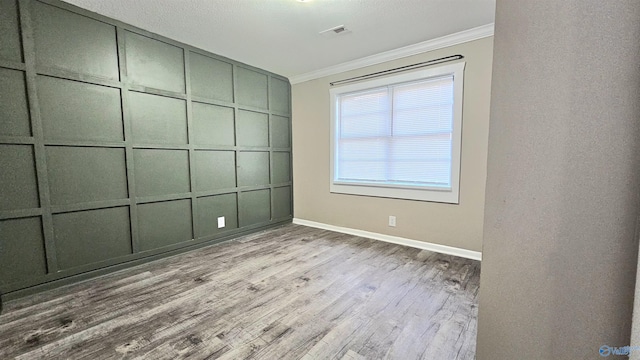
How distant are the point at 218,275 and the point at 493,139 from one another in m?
2.45

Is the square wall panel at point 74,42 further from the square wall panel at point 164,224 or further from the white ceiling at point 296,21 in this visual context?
the square wall panel at point 164,224

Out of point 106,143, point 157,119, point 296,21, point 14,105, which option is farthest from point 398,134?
point 14,105

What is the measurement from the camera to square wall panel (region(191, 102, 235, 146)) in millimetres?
3082

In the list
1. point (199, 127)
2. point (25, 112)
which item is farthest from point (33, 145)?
point (199, 127)

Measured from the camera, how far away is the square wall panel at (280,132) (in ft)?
13.2

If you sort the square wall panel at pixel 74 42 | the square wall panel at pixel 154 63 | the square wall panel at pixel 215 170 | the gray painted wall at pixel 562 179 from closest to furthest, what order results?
the gray painted wall at pixel 562 179, the square wall panel at pixel 74 42, the square wall panel at pixel 154 63, the square wall panel at pixel 215 170

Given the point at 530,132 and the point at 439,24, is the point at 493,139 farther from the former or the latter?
the point at 439,24

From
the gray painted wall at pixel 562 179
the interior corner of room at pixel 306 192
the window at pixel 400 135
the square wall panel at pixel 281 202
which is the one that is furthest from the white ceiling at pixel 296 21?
the square wall panel at pixel 281 202

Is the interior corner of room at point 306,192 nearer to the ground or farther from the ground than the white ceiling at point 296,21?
nearer to the ground

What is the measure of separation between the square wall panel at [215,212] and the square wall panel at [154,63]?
4.48ft

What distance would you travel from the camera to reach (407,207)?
3.19 meters

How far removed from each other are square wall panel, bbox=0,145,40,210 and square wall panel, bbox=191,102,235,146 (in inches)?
54.0

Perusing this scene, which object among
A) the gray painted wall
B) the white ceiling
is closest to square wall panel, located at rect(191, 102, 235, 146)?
the white ceiling

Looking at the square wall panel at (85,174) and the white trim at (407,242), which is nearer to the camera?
the square wall panel at (85,174)
